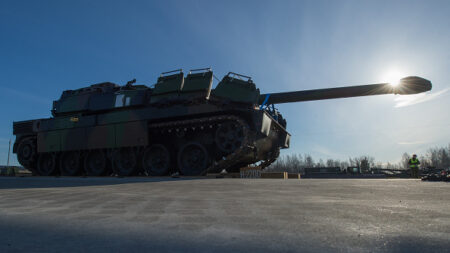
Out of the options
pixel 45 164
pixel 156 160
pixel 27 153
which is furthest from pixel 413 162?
pixel 27 153

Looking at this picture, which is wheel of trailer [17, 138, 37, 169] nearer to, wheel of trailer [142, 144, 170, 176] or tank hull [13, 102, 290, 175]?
tank hull [13, 102, 290, 175]

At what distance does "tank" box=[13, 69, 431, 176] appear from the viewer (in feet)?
37.4

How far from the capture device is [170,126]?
40.0 ft

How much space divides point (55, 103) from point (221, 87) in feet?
35.1

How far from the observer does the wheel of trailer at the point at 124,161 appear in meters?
13.1

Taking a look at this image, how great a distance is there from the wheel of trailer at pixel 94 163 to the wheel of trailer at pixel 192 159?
5.03 meters

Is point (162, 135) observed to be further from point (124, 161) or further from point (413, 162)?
point (413, 162)

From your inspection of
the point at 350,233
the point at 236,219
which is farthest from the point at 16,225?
the point at 350,233

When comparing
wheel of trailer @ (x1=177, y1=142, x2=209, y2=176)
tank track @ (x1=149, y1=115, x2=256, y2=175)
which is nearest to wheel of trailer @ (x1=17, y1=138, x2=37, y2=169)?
tank track @ (x1=149, y1=115, x2=256, y2=175)

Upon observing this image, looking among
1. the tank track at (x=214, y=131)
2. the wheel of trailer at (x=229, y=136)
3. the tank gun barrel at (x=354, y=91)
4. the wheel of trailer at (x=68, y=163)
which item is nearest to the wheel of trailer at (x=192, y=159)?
the tank track at (x=214, y=131)

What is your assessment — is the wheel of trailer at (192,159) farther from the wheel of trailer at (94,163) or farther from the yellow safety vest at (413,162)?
the yellow safety vest at (413,162)

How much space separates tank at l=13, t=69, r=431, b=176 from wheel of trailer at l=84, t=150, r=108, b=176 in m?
0.05

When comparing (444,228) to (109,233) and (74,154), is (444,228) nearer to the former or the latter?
(109,233)

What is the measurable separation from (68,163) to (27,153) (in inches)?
141
